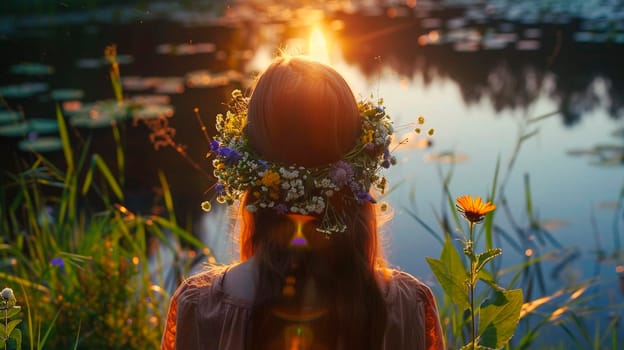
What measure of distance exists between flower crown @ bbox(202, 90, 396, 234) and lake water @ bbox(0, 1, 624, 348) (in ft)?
1.31

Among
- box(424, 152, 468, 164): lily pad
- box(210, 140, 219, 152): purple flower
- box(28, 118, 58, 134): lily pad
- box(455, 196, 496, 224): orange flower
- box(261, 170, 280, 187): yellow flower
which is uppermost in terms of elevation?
box(210, 140, 219, 152): purple flower

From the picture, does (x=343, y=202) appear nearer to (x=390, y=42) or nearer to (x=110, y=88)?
(x=110, y=88)

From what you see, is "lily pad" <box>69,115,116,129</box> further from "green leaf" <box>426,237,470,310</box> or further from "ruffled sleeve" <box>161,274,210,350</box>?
"green leaf" <box>426,237,470,310</box>

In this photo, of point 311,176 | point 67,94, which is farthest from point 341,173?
point 67,94

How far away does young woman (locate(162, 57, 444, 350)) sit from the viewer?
1.45 metres

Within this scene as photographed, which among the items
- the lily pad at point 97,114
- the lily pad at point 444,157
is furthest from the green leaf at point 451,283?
the lily pad at point 97,114

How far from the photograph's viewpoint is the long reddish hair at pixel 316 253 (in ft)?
4.79

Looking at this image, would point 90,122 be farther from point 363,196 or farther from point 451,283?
point 451,283

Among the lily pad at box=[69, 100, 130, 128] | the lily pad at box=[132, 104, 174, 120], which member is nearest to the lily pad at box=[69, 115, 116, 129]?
the lily pad at box=[69, 100, 130, 128]

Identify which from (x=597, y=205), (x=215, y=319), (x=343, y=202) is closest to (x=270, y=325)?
(x=215, y=319)

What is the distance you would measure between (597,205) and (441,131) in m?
1.53

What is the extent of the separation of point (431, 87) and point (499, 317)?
6.43 meters

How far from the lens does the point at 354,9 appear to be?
38.6 feet

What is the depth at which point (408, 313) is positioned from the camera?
1593 millimetres
